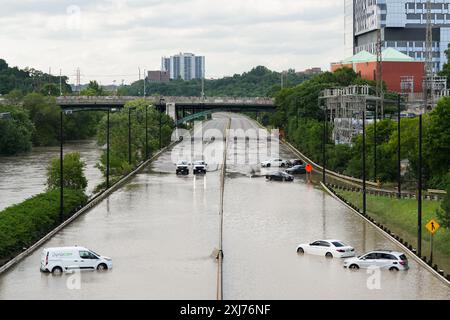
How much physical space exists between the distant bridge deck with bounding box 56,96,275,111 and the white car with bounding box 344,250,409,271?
358ft

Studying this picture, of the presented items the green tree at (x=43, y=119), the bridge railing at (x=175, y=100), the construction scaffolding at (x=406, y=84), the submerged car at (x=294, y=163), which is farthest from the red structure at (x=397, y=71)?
the submerged car at (x=294, y=163)

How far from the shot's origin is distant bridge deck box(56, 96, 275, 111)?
5787 inches

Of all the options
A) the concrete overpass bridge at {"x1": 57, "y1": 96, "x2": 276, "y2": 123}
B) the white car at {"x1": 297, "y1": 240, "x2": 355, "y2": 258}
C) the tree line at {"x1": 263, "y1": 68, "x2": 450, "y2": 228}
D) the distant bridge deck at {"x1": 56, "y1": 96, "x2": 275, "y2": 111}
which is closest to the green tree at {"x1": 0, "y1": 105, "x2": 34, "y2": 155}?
the distant bridge deck at {"x1": 56, "y1": 96, "x2": 275, "y2": 111}

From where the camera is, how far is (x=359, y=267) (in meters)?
36.8

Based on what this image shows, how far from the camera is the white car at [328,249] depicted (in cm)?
3920

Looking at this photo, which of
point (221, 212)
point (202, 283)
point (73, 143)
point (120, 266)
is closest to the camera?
point (202, 283)

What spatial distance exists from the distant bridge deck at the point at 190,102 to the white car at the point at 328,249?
105751 millimetres

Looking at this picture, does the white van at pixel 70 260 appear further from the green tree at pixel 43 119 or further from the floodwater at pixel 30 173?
the green tree at pixel 43 119

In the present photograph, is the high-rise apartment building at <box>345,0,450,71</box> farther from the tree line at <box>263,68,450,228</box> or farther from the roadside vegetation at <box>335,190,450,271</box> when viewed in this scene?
the roadside vegetation at <box>335,190,450,271</box>

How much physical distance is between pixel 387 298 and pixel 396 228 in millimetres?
19146

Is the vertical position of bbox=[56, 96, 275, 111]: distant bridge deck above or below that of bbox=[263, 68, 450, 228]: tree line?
above

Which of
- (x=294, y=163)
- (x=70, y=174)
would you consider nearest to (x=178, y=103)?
(x=294, y=163)

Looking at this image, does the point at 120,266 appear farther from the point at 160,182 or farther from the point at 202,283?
the point at 160,182

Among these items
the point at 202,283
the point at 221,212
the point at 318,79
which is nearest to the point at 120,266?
the point at 202,283
